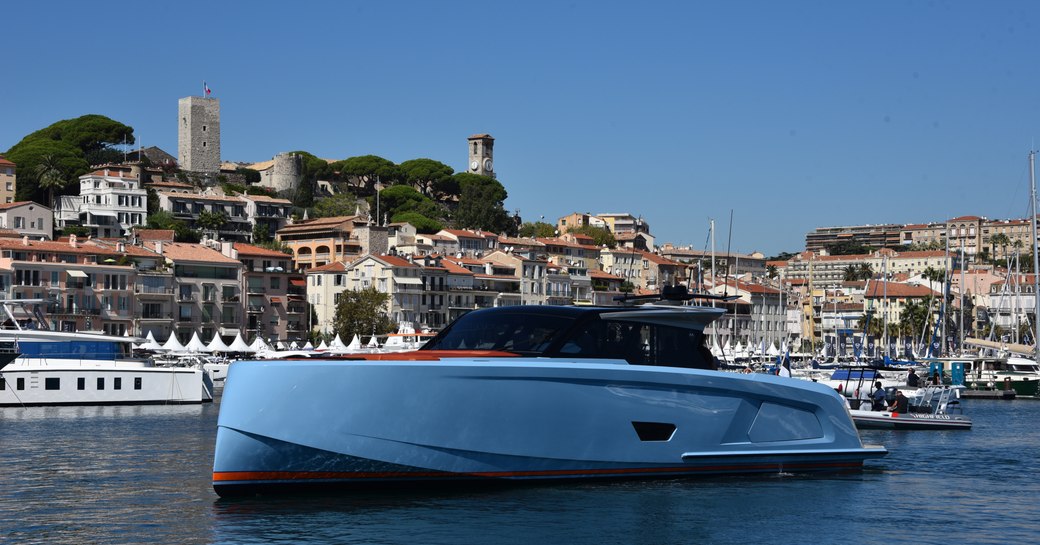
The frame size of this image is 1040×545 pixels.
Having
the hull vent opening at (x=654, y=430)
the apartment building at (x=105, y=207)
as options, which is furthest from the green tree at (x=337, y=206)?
the hull vent opening at (x=654, y=430)

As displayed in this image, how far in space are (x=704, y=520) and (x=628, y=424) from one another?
1743 mm

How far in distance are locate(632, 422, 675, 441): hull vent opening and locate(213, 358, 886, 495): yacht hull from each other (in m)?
0.02

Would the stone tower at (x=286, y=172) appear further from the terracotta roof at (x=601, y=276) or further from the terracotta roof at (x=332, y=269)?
the terracotta roof at (x=332, y=269)

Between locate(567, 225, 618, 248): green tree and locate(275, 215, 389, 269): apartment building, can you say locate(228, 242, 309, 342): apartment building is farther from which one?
locate(567, 225, 618, 248): green tree

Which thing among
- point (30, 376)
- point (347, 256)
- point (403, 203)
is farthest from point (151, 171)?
point (30, 376)

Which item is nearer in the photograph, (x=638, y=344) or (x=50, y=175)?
(x=638, y=344)

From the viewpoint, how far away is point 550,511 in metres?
16.0

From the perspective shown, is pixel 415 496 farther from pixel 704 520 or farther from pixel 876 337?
pixel 876 337

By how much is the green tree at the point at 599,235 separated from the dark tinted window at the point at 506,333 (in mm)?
147868

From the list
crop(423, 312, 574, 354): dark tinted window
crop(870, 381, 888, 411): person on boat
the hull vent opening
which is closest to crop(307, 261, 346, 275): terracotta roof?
crop(870, 381, 888, 411): person on boat

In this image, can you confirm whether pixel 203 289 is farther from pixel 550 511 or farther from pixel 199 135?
pixel 550 511

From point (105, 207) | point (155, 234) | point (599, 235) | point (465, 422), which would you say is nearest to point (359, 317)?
point (155, 234)

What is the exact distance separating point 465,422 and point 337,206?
5720 inches

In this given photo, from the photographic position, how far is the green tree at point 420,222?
144750mm
